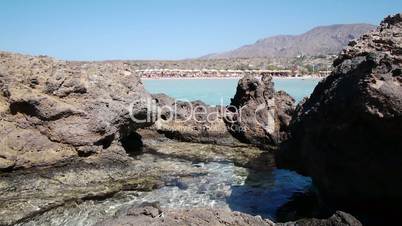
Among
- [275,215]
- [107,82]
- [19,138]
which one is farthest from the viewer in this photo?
[107,82]

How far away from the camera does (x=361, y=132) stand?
221 inches

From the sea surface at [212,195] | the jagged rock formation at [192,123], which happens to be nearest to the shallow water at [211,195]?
the sea surface at [212,195]

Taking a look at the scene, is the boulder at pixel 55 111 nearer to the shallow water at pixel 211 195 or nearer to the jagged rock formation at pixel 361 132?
the shallow water at pixel 211 195

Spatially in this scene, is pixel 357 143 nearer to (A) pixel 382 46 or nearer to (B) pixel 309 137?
(B) pixel 309 137

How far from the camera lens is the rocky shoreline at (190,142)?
17.6ft

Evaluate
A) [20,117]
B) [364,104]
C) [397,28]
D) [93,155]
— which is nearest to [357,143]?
[364,104]

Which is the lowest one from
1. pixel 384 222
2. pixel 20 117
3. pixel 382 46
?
pixel 384 222

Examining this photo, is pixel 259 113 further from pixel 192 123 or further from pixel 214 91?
pixel 214 91

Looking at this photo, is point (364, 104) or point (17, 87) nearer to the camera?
point (364, 104)

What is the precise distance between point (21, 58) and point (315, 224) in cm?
770

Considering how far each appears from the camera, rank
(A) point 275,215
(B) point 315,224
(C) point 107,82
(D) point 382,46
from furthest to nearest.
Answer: (C) point 107,82, (A) point 275,215, (D) point 382,46, (B) point 315,224

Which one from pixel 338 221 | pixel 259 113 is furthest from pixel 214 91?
pixel 338 221

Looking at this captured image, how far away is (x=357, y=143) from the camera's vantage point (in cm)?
567

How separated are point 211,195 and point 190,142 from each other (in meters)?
4.80
